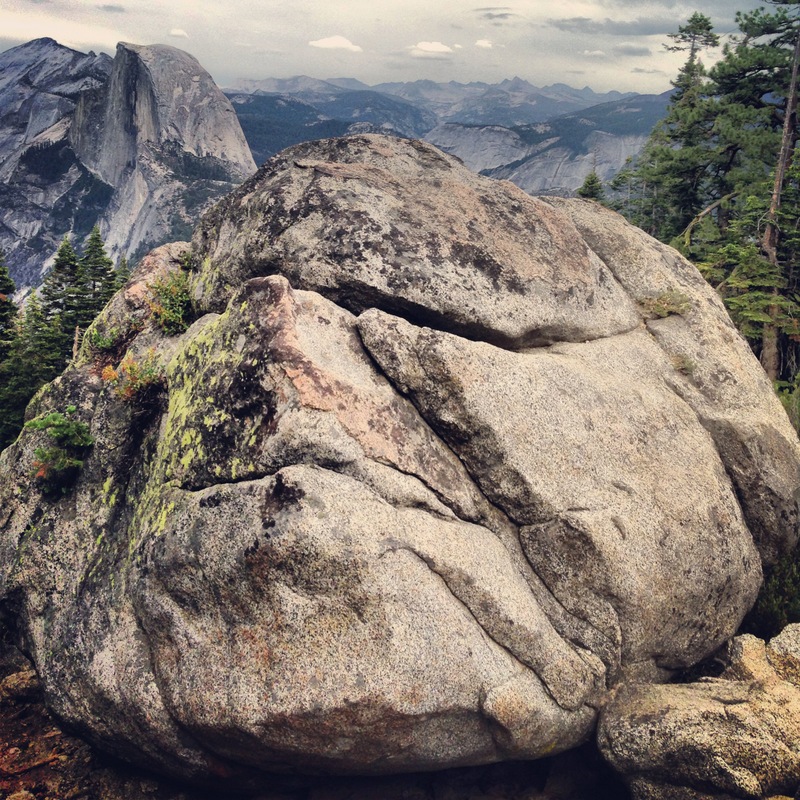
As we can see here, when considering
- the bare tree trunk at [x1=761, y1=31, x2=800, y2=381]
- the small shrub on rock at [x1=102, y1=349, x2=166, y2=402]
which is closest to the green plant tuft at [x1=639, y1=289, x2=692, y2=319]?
the bare tree trunk at [x1=761, y1=31, x2=800, y2=381]

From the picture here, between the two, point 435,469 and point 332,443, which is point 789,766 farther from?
point 332,443

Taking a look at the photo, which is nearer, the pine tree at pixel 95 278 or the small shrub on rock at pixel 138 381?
the small shrub on rock at pixel 138 381

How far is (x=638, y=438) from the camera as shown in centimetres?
1373

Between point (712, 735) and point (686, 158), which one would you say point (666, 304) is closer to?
point (712, 735)

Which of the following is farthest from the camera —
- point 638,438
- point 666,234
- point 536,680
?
point 666,234

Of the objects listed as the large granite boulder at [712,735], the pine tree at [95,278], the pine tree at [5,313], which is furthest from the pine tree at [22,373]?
the large granite boulder at [712,735]

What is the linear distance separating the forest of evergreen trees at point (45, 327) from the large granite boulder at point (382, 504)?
827 inches

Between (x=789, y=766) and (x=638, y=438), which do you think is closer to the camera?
(x=789, y=766)

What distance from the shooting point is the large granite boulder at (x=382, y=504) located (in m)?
10.6

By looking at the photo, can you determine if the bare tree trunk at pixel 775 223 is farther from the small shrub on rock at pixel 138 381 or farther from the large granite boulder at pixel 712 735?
the small shrub on rock at pixel 138 381

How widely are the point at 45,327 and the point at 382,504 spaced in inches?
1428

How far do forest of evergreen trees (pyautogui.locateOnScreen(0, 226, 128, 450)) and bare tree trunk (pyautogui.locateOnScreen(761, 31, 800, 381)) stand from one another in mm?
33715

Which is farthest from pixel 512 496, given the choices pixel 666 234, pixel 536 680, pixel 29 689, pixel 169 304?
pixel 666 234

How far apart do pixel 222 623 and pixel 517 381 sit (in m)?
7.43
